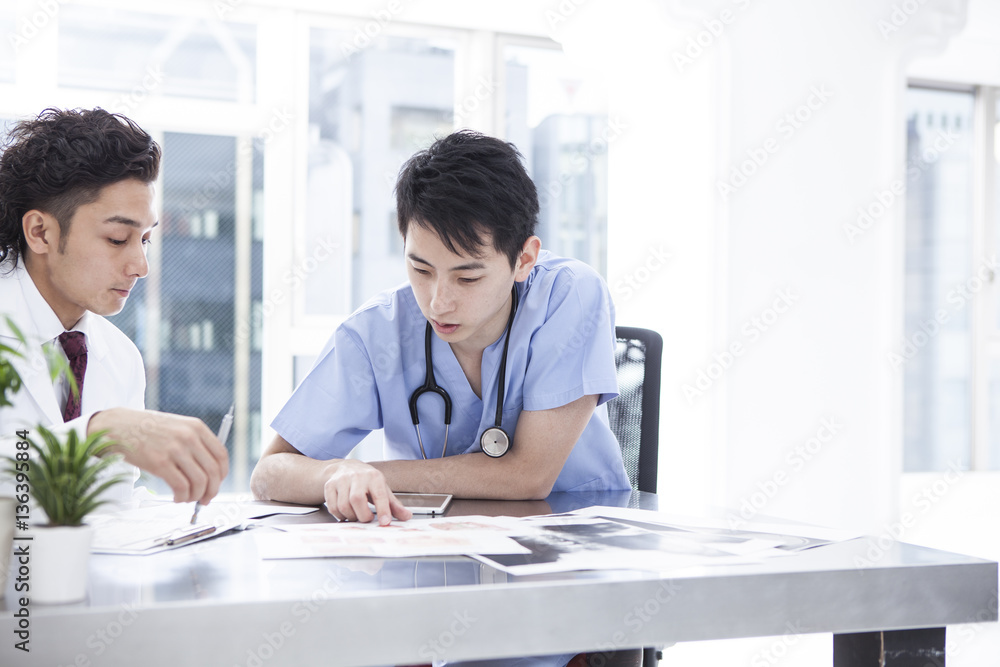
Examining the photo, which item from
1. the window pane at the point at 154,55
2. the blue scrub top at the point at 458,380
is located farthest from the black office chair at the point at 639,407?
the window pane at the point at 154,55

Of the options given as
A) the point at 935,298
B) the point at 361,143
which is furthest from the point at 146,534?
the point at 935,298

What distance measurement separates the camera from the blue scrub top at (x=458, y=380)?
1.48m

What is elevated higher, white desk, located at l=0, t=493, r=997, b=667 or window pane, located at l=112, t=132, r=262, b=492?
window pane, located at l=112, t=132, r=262, b=492

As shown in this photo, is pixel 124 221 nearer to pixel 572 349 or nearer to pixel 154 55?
pixel 572 349

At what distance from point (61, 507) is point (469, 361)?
95cm

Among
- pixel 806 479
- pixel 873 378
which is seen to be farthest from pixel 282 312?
pixel 873 378

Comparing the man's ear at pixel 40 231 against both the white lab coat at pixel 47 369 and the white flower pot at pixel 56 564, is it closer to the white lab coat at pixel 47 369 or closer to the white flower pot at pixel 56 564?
the white lab coat at pixel 47 369

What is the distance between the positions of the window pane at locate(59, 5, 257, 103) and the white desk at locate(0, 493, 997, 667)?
2759 mm

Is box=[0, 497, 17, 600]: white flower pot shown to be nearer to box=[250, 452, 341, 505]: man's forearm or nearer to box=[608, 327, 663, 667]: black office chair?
box=[250, 452, 341, 505]: man's forearm

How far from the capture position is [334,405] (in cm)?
149

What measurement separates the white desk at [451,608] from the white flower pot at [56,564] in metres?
0.02

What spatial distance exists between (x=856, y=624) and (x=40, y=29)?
10.8 ft

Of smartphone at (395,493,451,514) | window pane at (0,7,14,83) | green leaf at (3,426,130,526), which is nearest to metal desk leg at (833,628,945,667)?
smartphone at (395,493,451,514)

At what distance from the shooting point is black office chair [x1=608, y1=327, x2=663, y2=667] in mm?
1694
